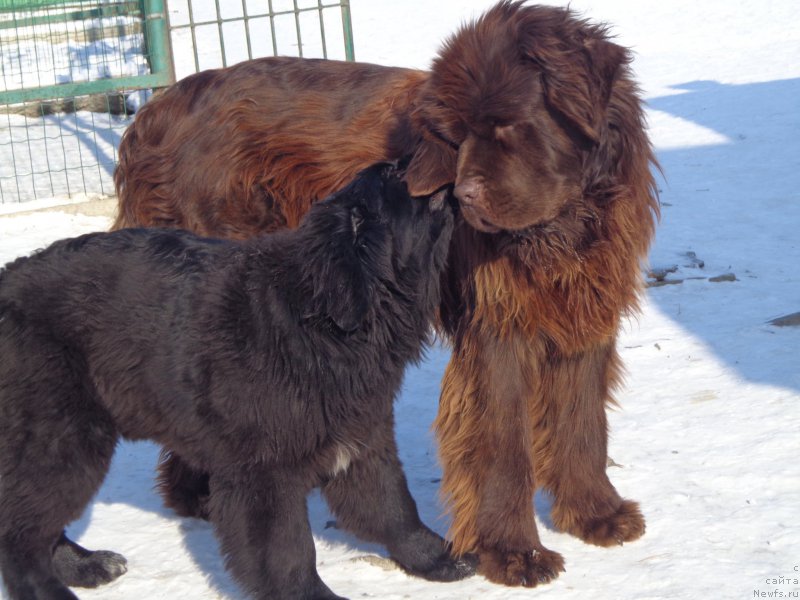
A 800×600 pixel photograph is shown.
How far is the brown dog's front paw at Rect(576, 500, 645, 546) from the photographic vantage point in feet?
11.6

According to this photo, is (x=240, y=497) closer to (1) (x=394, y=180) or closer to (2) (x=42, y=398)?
(2) (x=42, y=398)

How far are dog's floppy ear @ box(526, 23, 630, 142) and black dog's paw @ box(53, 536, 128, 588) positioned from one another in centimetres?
215

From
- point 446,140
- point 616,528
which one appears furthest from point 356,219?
point 616,528

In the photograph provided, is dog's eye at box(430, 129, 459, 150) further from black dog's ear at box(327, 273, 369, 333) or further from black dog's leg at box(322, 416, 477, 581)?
black dog's leg at box(322, 416, 477, 581)

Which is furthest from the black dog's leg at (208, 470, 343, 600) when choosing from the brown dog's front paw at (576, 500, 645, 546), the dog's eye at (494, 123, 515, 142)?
the dog's eye at (494, 123, 515, 142)

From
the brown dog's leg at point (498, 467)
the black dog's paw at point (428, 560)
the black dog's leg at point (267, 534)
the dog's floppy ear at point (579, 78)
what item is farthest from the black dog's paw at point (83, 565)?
the dog's floppy ear at point (579, 78)

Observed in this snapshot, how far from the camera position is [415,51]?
12.2 m

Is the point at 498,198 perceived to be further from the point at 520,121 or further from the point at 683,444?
the point at 683,444

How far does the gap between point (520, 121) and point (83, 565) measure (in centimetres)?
209

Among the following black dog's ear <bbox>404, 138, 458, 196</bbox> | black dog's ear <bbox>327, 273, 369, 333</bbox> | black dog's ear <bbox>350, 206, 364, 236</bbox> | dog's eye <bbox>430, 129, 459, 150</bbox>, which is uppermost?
dog's eye <bbox>430, 129, 459, 150</bbox>

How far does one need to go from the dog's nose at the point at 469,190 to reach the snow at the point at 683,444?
99 centimetres

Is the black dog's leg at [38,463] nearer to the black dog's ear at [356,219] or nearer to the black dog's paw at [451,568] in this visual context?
the black dog's ear at [356,219]

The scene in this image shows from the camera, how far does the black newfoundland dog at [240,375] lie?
3.03 m

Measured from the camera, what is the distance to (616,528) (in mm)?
3531
